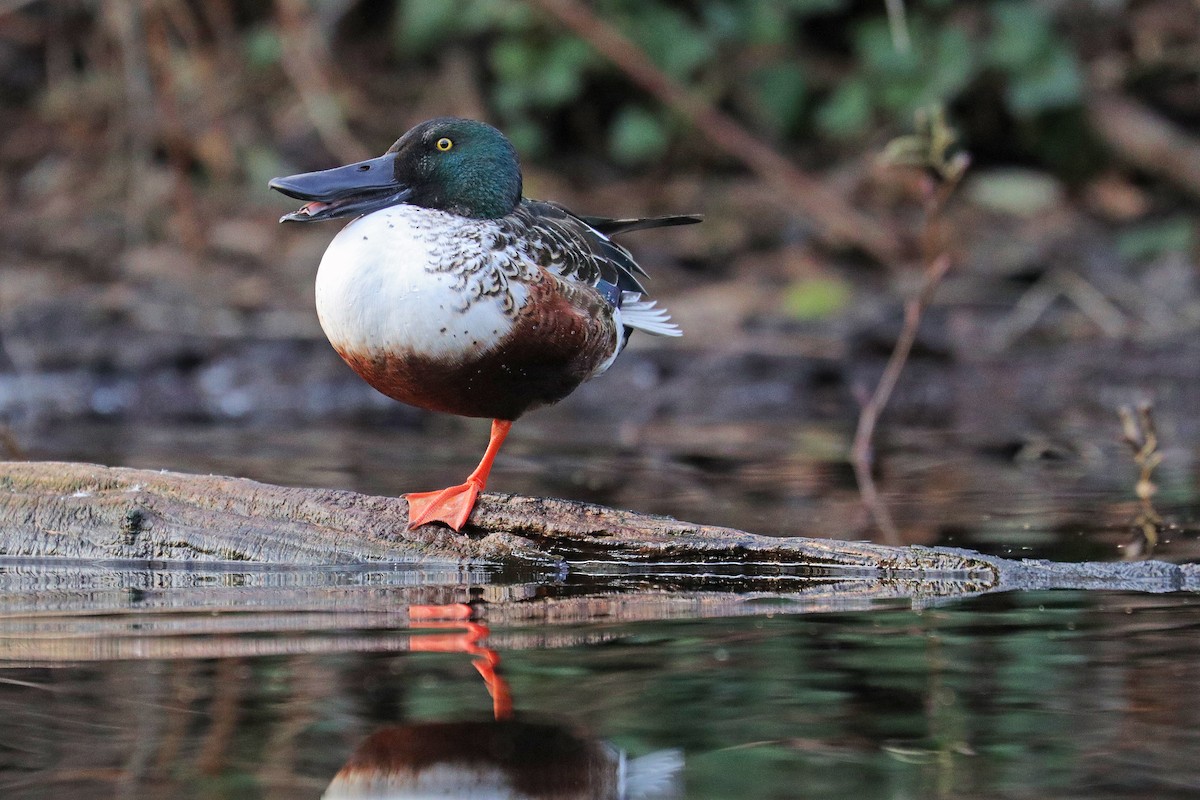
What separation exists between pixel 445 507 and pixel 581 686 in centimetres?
97

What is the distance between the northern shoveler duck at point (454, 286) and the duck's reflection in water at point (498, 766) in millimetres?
1157

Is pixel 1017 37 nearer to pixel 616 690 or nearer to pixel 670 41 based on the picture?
pixel 670 41

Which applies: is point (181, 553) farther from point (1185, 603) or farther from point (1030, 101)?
point (1030, 101)

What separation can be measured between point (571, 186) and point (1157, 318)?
384 cm

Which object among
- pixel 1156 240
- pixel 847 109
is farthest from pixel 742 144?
pixel 1156 240

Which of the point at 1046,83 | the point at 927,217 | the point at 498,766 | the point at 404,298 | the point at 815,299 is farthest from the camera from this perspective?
the point at 1046,83

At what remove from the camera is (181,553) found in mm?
3650

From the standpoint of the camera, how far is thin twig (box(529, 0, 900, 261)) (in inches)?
352

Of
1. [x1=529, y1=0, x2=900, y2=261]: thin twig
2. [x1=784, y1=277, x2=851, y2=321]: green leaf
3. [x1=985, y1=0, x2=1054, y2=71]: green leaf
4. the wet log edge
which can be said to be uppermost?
[x1=985, y1=0, x2=1054, y2=71]: green leaf

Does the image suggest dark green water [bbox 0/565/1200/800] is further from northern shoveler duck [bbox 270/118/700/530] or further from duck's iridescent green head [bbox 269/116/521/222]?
duck's iridescent green head [bbox 269/116/521/222]

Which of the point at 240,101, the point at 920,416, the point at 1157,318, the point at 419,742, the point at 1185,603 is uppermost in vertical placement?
the point at 240,101

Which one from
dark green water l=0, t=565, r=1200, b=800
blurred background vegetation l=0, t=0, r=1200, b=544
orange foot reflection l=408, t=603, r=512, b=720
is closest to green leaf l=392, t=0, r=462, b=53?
blurred background vegetation l=0, t=0, r=1200, b=544

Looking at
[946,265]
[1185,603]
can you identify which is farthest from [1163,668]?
[946,265]

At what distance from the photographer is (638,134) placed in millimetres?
9703
